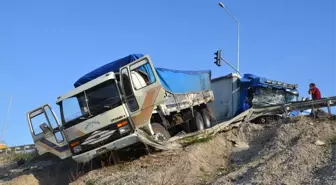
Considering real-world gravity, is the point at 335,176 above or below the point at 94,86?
below

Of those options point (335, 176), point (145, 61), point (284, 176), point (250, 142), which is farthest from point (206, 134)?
point (335, 176)

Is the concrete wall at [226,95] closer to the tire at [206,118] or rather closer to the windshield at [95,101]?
the tire at [206,118]

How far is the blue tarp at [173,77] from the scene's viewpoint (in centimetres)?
1230

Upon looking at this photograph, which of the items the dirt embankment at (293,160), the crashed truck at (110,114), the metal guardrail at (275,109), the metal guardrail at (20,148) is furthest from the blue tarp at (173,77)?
the metal guardrail at (20,148)

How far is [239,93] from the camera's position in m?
19.5

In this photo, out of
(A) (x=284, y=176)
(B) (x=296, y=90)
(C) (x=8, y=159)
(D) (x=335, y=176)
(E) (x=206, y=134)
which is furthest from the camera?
(B) (x=296, y=90)

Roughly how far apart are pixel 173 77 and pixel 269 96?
7.56 metres

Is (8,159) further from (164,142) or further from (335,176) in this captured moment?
(335,176)

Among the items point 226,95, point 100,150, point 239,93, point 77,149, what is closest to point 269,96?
point 239,93

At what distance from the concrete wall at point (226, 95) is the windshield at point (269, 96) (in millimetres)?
971

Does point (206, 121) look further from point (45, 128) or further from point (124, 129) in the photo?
point (45, 128)

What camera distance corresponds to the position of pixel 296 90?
21.3 m

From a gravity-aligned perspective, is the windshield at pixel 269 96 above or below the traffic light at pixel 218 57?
below

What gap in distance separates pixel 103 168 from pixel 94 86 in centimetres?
219
